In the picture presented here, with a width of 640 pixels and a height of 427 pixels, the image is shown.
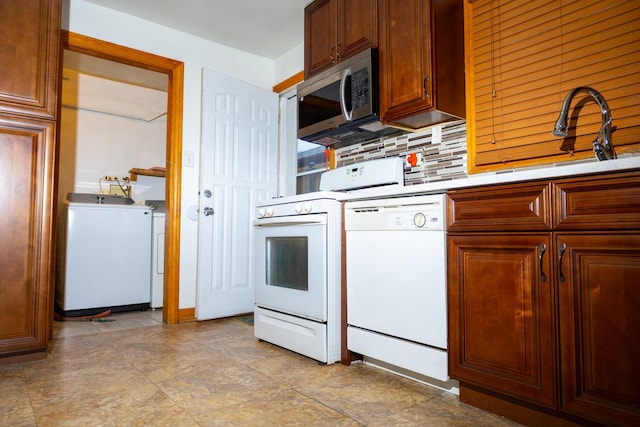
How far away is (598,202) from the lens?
1.19 metres

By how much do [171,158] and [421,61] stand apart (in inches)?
82.6

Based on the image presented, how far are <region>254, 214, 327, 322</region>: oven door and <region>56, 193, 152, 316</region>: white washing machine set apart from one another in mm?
1760

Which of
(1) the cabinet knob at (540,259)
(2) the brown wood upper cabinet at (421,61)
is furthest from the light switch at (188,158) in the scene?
(1) the cabinet knob at (540,259)

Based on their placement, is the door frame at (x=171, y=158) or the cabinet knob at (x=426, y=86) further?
the door frame at (x=171, y=158)

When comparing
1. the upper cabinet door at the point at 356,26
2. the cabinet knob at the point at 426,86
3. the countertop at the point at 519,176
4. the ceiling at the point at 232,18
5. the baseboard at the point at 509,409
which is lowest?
the baseboard at the point at 509,409

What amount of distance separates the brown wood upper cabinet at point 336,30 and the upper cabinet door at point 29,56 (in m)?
1.53

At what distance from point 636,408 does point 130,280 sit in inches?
144

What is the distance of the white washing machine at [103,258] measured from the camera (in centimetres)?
344

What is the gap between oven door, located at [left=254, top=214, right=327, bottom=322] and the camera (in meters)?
2.04

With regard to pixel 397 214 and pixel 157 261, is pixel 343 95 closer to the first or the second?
pixel 397 214

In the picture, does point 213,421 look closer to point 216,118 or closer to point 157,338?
point 157,338

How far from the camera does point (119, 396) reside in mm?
1632

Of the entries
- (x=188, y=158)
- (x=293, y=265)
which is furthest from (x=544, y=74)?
(x=188, y=158)

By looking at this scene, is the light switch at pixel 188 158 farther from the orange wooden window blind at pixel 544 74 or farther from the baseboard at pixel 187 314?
the orange wooden window blind at pixel 544 74
